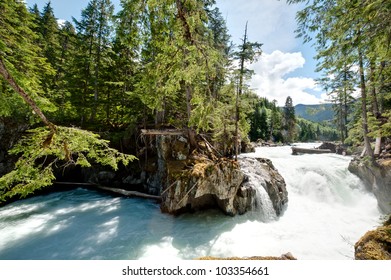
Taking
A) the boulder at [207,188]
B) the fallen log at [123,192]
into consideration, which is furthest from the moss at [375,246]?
the fallen log at [123,192]

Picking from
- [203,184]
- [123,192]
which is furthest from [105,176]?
[203,184]

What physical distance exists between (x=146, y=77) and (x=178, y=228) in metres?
8.22

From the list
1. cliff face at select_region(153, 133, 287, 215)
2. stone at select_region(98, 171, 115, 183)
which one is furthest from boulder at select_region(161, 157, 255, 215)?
stone at select_region(98, 171, 115, 183)

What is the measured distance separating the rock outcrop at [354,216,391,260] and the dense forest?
3.73m

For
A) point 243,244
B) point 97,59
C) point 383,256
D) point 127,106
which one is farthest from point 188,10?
point 97,59

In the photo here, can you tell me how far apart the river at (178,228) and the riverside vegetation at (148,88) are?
71.3 inches

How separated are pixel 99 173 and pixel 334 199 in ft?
62.9

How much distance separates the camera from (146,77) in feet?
14.0

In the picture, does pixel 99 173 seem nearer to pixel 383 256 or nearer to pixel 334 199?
pixel 383 256

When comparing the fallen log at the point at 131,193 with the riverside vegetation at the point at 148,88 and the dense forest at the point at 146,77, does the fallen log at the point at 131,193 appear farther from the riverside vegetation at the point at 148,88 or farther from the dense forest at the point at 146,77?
the dense forest at the point at 146,77

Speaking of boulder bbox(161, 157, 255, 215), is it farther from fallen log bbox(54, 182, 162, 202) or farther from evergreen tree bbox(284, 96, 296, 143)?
evergreen tree bbox(284, 96, 296, 143)

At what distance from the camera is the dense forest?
130 inches

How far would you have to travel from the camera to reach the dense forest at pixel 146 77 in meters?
3.31

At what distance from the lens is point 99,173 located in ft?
53.7
